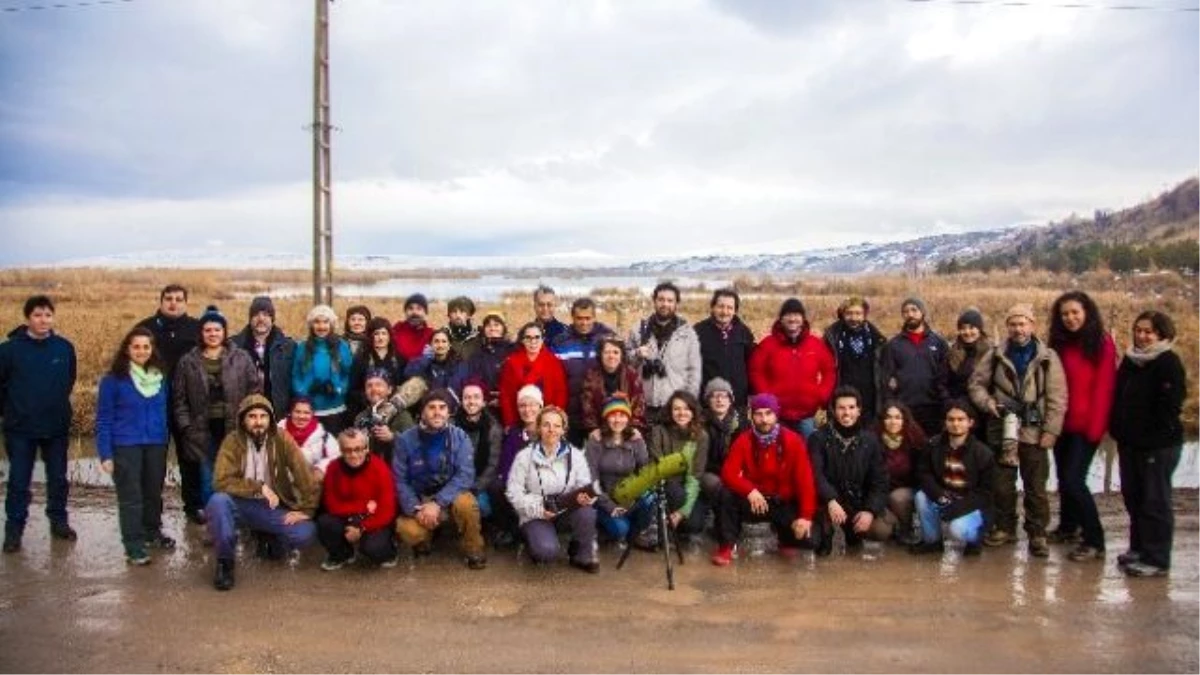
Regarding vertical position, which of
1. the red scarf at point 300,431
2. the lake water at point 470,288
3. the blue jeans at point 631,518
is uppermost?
the lake water at point 470,288

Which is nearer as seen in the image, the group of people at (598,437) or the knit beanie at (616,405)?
the group of people at (598,437)

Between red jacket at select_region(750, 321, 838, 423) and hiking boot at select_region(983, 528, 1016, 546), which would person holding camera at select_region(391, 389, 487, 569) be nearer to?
red jacket at select_region(750, 321, 838, 423)

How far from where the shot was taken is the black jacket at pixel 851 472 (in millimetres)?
6465

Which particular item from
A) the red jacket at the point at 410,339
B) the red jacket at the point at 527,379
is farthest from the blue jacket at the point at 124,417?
the red jacket at the point at 527,379

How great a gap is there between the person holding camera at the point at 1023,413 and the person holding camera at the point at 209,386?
5642mm

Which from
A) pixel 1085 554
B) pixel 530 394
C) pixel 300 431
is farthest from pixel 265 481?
pixel 1085 554

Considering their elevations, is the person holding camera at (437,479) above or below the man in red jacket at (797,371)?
below

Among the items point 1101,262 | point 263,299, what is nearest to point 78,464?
point 263,299

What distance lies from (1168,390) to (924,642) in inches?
98.9

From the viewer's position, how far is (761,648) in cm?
480

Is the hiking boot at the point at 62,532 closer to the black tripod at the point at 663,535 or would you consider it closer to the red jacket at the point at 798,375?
the black tripod at the point at 663,535

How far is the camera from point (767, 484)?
652cm

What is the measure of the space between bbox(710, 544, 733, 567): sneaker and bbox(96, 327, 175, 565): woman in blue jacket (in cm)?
403

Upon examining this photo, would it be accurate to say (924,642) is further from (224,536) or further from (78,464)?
(78,464)
